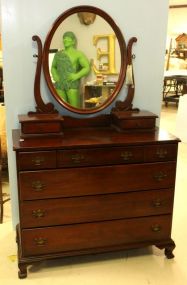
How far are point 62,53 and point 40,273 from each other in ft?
4.85

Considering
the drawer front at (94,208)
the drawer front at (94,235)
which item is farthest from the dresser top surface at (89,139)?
the drawer front at (94,235)

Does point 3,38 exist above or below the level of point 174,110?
above

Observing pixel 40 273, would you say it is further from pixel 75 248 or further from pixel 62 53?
pixel 62 53

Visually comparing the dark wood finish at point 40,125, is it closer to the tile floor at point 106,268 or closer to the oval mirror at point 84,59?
the oval mirror at point 84,59

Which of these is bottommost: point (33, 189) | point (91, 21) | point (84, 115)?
point (33, 189)

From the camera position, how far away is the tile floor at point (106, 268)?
2.12 m

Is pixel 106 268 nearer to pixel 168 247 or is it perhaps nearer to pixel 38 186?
pixel 168 247

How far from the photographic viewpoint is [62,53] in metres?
2.29

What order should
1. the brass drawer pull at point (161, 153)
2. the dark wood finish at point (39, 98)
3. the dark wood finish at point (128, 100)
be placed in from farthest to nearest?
the dark wood finish at point (128, 100) < the dark wood finish at point (39, 98) < the brass drawer pull at point (161, 153)

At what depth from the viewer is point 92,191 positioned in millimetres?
2084

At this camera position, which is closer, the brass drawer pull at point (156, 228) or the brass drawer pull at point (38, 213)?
the brass drawer pull at point (38, 213)

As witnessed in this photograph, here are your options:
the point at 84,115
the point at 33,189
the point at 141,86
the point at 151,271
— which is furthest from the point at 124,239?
the point at 141,86

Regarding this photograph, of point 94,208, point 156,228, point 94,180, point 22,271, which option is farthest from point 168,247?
point 22,271

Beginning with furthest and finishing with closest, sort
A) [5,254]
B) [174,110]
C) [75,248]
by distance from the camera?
[174,110]
[5,254]
[75,248]
